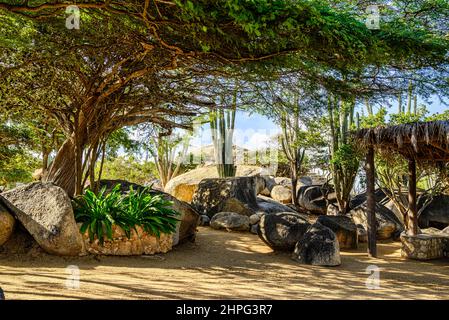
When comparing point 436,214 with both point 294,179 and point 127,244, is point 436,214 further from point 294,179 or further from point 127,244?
point 127,244

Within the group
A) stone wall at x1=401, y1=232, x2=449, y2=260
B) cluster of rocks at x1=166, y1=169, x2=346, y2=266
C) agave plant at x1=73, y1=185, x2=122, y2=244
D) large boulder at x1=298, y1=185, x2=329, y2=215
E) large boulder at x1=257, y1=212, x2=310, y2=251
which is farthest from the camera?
large boulder at x1=298, y1=185, x2=329, y2=215

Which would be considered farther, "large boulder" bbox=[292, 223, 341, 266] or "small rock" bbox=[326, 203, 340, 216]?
"small rock" bbox=[326, 203, 340, 216]

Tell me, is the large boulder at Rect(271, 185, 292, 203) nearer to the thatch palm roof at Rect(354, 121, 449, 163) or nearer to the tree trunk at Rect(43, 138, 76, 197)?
the thatch palm roof at Rect(354, 121, 449, 163)

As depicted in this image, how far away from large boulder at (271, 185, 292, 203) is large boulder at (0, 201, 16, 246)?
16819mm

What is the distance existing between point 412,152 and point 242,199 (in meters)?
6.39

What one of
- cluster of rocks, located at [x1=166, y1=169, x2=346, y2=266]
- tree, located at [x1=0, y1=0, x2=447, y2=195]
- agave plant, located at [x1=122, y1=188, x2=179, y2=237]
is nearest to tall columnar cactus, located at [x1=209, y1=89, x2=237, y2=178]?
cluster of rocks, located at [x1=166, y1=169, x2=346, y2=266]

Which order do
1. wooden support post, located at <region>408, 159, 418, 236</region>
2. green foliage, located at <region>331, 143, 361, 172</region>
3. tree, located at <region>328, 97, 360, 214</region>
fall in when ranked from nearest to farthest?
wooden support post, located at <region>408, 159, 418, 236</region> → green foliage, located at <region>331, 143, 361, 172</region> → tree, located at <region>328, 97, 360, 214</region>

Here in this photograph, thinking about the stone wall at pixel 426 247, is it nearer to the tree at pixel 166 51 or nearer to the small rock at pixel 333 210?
the tree at pixel 166 51

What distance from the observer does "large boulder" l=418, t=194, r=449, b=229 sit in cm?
1583

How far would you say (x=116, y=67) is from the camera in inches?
349

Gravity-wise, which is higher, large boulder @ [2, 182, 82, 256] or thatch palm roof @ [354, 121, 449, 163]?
thatch palm roof @ [354, 121, 449, 163]
